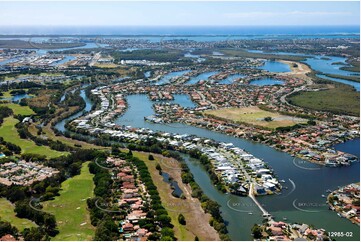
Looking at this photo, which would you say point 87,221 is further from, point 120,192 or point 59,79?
point 59,79

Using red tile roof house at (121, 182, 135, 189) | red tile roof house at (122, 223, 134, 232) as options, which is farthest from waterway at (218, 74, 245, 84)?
red tile roof house at (122, 223, 134, 232)

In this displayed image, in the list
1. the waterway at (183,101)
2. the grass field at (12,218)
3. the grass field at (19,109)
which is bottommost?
the grass field at (12,218)

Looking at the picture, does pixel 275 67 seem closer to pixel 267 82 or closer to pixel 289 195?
pixel 267 82

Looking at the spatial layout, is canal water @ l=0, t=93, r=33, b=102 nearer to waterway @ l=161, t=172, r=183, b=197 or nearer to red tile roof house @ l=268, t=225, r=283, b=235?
waterway @ l=161, t=172, r=183, b=197

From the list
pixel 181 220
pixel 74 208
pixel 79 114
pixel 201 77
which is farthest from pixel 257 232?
pixel 201 77

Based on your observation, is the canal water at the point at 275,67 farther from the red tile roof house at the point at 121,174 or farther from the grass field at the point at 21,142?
the red tile roof house at the point at 121,174

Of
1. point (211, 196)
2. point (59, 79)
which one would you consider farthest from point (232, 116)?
point (59, 79)

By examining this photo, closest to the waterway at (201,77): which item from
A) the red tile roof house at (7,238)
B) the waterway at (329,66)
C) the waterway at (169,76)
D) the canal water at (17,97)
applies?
the waterway at (169,76)
